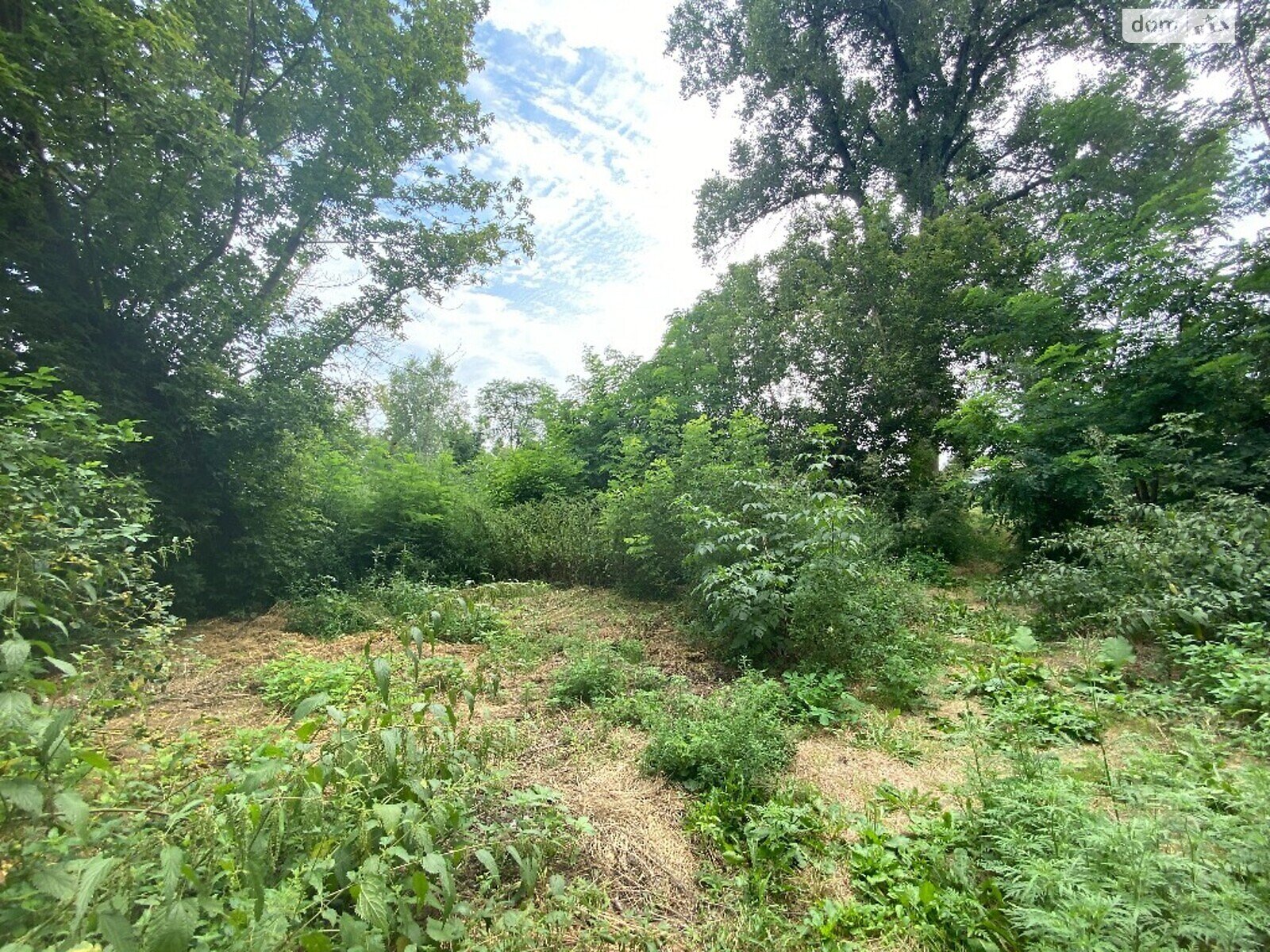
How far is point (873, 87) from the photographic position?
11.6m

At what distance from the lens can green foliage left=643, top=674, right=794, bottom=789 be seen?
7.47 feet

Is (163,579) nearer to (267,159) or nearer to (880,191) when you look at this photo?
(267,159)

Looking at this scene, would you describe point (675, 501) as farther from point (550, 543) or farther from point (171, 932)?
point (171, 932)

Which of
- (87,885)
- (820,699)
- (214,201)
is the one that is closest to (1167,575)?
(820,699)

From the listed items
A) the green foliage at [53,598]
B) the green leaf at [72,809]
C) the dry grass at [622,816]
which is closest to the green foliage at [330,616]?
the green foliage at [53,598]

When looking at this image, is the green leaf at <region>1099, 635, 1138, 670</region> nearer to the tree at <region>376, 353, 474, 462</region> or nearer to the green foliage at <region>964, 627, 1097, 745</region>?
the green foliage at <region>964, 627, 1097, 745</region>

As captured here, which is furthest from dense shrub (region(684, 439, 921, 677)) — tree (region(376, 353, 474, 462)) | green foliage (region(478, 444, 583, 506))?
tree (region(376, 353, 474, 462))

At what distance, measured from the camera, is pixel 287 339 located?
6.42m

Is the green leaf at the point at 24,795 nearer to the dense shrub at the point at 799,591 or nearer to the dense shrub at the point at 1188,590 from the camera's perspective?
the dense shrub at the point at 799,591

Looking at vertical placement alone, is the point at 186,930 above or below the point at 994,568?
below

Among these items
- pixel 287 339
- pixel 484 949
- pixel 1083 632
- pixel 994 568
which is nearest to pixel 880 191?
pixel 994 568

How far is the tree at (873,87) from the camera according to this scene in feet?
34.0

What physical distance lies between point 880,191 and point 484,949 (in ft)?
47.0
